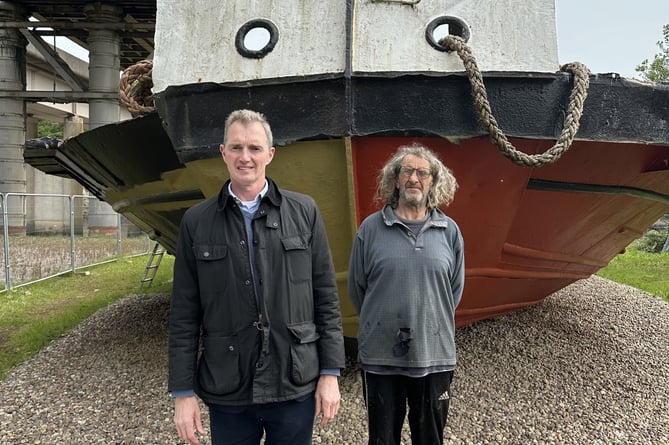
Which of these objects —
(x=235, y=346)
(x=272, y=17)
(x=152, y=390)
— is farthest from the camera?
(x=152, y=390)

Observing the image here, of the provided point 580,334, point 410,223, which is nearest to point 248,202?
point 410,223

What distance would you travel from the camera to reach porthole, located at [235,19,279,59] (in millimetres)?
2846

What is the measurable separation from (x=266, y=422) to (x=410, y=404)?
2.11 feet

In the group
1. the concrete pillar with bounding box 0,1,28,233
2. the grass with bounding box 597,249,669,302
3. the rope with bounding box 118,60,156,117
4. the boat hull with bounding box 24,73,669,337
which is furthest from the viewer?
the concrete pillar with bounding box 0,1,28,233

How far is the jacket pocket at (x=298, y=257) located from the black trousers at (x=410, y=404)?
2.04ft

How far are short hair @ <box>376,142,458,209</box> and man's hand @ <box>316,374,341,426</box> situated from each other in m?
0.75

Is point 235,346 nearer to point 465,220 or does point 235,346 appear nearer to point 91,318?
point 465,220

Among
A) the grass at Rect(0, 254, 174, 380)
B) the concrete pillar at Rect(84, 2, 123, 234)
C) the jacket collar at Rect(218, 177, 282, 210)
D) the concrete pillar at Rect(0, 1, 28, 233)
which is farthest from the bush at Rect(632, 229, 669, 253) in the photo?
the concrete pillar at Rect(0, 1, 28, 233)

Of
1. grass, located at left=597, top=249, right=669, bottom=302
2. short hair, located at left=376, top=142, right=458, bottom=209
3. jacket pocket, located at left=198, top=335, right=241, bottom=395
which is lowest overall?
grass, located at left=597, top=249, right=669, bottom=302

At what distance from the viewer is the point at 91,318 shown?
6.44m

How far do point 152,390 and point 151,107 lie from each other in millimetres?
1868

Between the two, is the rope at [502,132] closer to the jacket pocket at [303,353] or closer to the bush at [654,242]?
the jacket pocket at [303,353]

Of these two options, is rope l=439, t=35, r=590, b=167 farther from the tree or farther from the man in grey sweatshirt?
the tree

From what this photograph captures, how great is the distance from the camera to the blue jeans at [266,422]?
1.84 metres
